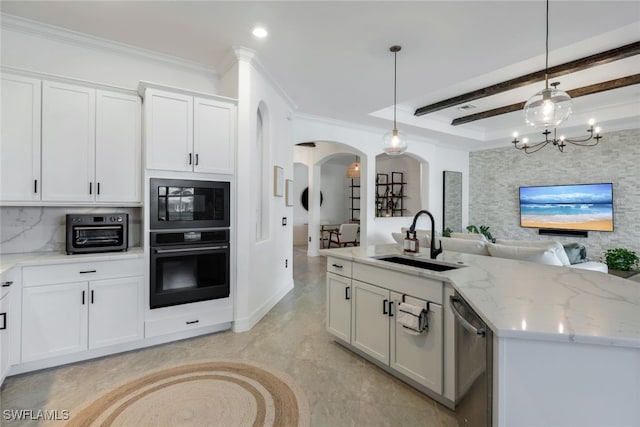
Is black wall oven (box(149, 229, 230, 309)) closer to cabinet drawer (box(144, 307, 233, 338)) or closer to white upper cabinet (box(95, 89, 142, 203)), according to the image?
cabinet drawer (box(144, 307, 233, 338))

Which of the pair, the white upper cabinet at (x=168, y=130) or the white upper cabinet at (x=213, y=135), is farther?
the white upper cabinet at (x=213, y=135)

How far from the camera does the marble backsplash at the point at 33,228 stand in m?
2.62

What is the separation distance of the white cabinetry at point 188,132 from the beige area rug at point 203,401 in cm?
180

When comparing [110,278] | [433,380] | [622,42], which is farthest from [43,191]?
[622,42]

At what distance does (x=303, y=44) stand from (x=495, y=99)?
3.66 meters

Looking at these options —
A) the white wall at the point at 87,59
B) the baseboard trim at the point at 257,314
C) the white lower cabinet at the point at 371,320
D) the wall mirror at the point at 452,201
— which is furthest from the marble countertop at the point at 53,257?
the wall mirror at the point at 452,201

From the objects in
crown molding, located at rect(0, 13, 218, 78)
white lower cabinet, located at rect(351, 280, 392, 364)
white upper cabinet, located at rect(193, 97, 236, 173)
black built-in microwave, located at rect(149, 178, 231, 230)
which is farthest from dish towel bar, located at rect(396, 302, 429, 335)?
crown molding, located at rect(0, 13, 218, 78)

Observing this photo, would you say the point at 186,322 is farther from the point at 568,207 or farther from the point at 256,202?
the point at 568,207

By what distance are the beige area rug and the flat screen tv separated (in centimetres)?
666

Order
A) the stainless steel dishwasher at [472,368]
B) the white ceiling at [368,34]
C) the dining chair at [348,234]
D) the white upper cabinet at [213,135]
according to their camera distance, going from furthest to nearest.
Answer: the dining chair at [348,234] → the white upper cabinet at [213,135] → the white ceiling at [368,34] → the stainless steel dishwasher at [472,368]

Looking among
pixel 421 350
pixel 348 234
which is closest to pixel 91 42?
pixel 421 350

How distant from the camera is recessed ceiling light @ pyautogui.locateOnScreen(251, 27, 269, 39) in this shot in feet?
8.83

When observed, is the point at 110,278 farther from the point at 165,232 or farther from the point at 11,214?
the point at 11,214

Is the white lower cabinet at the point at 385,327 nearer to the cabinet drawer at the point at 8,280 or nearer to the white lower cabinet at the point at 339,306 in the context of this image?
the white lower cabinet at the point at 339,306
